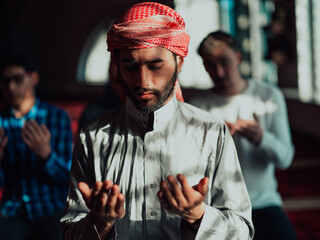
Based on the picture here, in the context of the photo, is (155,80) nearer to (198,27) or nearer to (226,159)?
(226,159)

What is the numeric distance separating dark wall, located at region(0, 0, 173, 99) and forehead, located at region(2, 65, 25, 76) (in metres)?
14.7

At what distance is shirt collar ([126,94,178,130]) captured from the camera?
54.2 inches

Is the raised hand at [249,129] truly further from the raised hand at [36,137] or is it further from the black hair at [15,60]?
the black hair at [15,60]

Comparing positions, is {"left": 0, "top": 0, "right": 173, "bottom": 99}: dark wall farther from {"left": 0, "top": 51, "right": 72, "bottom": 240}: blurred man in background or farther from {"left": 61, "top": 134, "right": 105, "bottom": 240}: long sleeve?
{"left": 61, "top": 134, "right": 105, "bottom": 240}: long sleeve

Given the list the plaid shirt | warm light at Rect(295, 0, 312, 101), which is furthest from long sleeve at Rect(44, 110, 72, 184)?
warm light at Rect(295, 0, 312, 101)

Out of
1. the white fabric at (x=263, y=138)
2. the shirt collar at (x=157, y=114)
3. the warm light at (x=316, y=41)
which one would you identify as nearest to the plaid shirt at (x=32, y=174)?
the white fabric at (x=263, y=138)

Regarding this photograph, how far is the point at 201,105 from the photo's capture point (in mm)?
2564

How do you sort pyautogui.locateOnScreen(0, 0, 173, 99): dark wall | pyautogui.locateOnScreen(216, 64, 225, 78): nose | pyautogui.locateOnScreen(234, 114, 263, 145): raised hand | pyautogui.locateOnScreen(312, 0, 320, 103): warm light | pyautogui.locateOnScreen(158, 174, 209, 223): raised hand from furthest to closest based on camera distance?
pyautogui.locateOnScreen(0, 0, 173, 99): dark wall
pyautogui.locateOnScreen(312, 0, 320, 103): warm light
pyautogui.locateOnScreen(216, 64, 225, 78): nose
pyautogui.locateOnScreen(234, 114, 263, 145): raised hand
pyautogui.locateOnScreen(158, 174, 209, 223): raised hand

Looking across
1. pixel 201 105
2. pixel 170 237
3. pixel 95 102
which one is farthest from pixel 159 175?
pixel 95 102

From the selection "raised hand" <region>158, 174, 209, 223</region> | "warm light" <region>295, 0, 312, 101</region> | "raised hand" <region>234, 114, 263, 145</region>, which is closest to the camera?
"raised hand" <region>158, 174, 209, 223</region>

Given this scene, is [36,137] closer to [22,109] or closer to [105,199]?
[22,109]

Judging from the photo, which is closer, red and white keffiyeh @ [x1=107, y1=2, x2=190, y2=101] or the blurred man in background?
red and white keffiyeh @ [x1=107, y1=2, x2=190, y2=101]

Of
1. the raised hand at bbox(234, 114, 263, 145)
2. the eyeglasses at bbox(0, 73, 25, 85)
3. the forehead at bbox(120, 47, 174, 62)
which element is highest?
the forehead at bbox(120, 47, 174, 62)

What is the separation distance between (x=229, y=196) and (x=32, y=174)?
4.25ft
